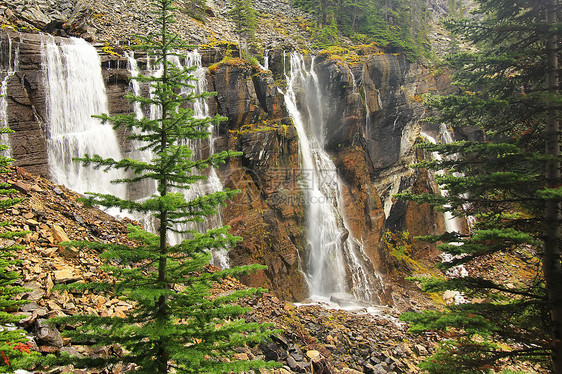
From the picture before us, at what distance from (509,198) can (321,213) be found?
47.2 ft

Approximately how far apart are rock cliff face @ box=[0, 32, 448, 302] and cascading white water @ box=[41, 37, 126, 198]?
43cm

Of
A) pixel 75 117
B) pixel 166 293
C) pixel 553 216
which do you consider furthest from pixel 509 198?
pixel 75 117

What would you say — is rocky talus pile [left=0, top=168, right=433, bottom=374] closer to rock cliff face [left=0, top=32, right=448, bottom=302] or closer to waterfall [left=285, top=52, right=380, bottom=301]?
rock cliff face [left=0, top=32, right=448, bottom=302]

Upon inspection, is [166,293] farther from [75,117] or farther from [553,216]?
[75,117]

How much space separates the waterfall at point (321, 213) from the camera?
19.9 m

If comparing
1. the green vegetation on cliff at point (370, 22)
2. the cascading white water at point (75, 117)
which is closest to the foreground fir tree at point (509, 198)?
the cascading white water at point (75, 117)

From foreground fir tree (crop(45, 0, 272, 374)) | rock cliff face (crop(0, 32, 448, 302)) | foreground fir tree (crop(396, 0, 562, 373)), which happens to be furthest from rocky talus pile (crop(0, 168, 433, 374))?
foreground fir tree (crop(396, 0, 562, 373))

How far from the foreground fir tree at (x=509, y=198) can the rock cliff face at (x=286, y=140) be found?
11.8 meters

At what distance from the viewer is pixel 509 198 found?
24.0 ft

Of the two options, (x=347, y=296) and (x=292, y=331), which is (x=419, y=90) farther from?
(x=292, y=331)

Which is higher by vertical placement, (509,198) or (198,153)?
(198,153)

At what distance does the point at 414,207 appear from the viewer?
27.8 metres

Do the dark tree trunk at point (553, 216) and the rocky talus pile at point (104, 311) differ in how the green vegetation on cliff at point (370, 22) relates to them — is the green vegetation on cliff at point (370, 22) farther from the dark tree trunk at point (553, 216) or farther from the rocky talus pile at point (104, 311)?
the rocky talus pile at point (104, 311)

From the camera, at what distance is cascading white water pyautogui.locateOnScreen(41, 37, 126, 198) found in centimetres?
1499
